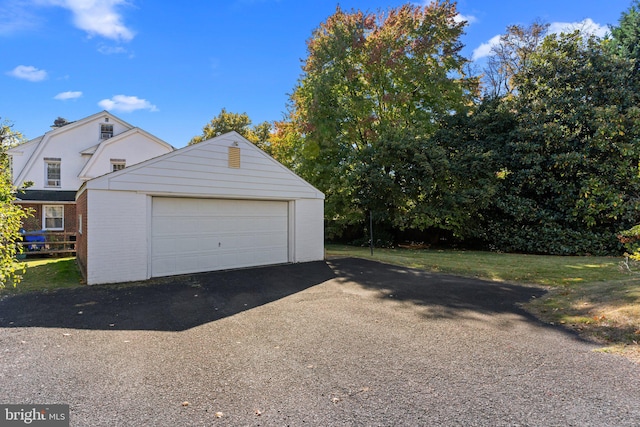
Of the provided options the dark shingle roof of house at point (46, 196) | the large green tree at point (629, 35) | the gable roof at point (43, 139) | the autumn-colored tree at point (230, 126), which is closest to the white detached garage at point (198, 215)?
the dark shingle roof of house at point (46, 196)

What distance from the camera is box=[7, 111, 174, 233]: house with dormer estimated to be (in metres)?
17.7

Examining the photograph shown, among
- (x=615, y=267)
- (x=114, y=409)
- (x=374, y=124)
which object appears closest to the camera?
(x=114, y=409)

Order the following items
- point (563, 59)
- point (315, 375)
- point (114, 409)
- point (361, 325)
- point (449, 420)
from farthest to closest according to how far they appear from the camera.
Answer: point (563, 59) → point (361, 325) → point (315, 375) → point (114, 409) → point (449, 420)

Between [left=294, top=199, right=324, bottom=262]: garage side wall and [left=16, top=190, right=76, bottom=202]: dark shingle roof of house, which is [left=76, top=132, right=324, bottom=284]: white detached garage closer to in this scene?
[left=294, top=199, right=324, bottom=262]: garage side wall

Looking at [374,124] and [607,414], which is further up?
[374,124]

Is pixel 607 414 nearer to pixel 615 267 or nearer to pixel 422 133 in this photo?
pixel 615 267

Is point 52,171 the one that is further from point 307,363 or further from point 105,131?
point 307,363

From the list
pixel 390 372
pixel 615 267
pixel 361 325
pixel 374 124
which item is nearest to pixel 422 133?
pixel 374 124

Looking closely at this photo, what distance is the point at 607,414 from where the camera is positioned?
265cm

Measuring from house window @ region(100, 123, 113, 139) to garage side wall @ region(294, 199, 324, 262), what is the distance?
632 inches

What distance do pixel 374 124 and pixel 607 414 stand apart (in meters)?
17.3

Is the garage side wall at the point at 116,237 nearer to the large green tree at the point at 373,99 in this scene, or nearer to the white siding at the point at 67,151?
the large green tree at the point at 373,99

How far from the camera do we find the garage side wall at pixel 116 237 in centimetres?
772

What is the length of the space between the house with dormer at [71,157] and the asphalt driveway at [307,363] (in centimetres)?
1352
